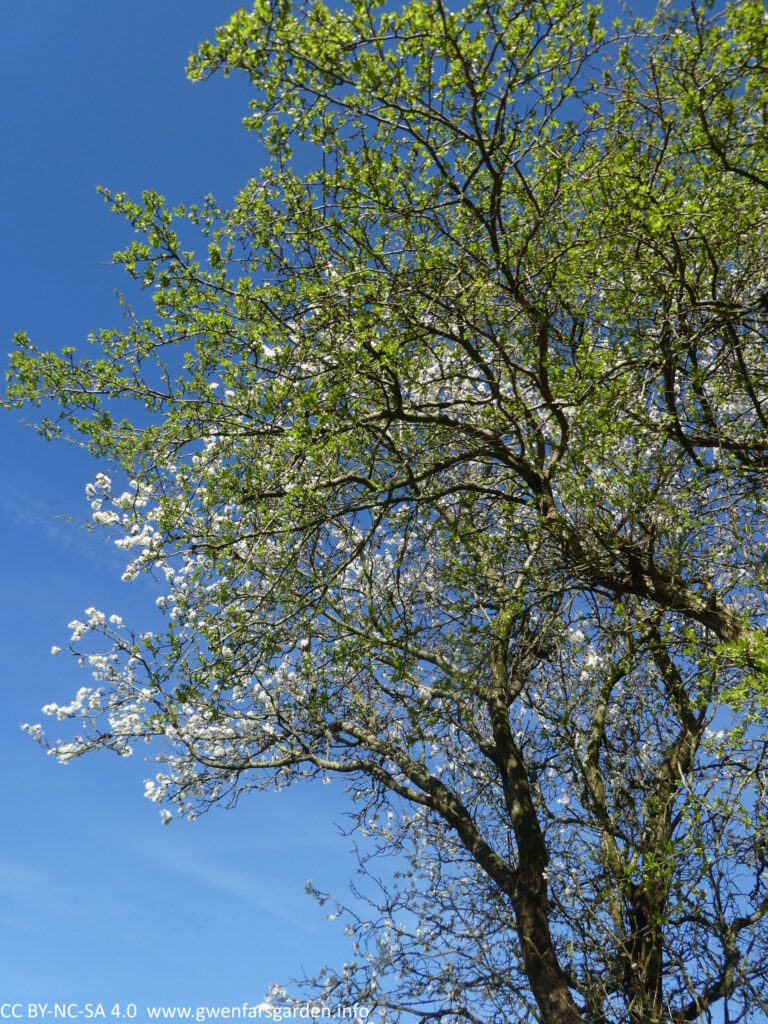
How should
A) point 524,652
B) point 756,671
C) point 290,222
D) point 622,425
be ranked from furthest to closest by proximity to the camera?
1. point 524,652
2. point 290,222
3. point 622,425
4. point 756,671

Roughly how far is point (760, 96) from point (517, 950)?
7.59 m

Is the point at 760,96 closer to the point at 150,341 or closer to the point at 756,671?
the point at 756,671

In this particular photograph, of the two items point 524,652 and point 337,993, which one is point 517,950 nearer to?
point 337,993

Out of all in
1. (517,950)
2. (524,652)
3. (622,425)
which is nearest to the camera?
(622,425)

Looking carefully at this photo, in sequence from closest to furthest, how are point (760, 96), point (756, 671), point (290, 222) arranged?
point (756, 671), point (760, 96), point (290, 222)

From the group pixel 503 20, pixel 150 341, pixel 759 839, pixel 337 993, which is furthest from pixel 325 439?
pixel 337 993

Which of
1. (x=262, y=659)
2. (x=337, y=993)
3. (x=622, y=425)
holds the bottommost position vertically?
(x=337, y=993)

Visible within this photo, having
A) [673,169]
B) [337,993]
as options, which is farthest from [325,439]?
[337,993]

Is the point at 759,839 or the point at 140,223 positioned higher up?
the point at 140,223

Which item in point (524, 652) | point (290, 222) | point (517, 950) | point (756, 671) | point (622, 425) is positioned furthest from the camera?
point (524, 652)

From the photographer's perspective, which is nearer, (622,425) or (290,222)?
(622,425)

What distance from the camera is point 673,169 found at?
6.52m

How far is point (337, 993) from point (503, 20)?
346 inches

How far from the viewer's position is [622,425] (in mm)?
5586
